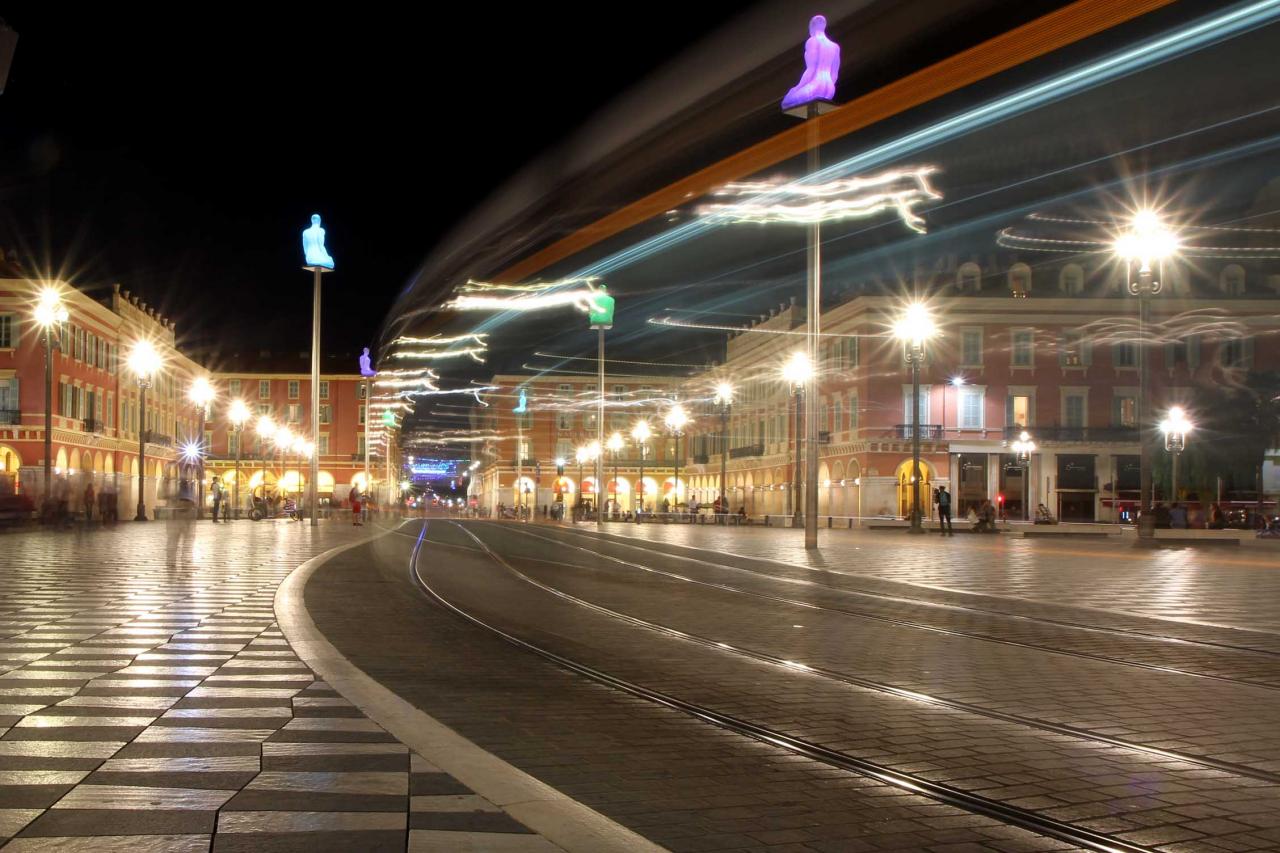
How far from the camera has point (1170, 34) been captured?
658 inches

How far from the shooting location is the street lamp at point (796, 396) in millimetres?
49031

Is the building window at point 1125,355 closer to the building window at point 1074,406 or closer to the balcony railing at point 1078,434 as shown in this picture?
the building window at point 1074,406

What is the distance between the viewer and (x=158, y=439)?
7594cm

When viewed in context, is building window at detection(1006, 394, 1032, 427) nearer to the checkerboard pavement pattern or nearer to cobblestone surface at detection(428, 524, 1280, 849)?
cobblestone surface at detection(428, 524, 1280, 849)

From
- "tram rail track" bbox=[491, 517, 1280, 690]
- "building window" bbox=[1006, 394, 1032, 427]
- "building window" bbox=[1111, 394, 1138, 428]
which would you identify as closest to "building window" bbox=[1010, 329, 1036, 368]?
"building window" bbox=[1006, 394, 1032, 427]

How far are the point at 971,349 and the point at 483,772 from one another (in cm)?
5391

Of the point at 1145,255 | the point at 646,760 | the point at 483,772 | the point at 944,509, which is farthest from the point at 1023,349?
the point at 483,772

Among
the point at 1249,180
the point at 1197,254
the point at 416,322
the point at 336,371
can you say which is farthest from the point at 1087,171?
the point at 336,371

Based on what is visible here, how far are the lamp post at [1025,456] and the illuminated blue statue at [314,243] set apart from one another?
99.2ft

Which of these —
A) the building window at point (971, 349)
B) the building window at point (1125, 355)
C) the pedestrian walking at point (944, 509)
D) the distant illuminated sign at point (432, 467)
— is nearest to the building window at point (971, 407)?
the building window at point (971, 349)

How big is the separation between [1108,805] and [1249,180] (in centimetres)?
4977

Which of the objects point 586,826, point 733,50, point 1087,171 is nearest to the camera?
point 586,826

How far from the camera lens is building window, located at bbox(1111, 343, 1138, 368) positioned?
56656 mm

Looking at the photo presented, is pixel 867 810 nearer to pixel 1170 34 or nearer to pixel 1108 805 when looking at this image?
pixel 1108 805
